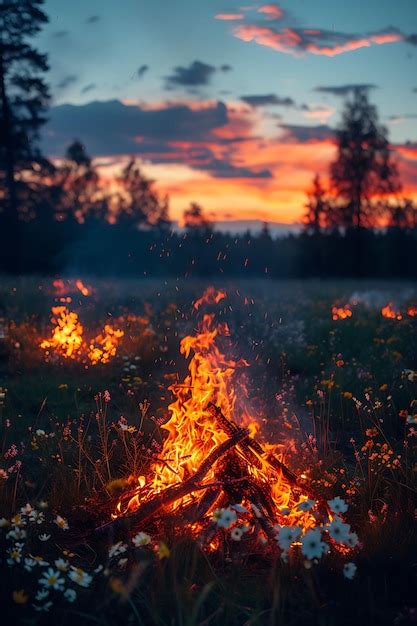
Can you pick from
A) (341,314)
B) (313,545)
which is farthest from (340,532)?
(341,314)

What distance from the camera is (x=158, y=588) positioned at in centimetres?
283

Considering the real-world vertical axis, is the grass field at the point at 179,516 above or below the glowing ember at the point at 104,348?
below

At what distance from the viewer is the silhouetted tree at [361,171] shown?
30.9m

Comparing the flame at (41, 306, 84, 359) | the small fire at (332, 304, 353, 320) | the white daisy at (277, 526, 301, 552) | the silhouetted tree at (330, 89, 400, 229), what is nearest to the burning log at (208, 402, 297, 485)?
the white daisy at (277, 526, 301, 552)

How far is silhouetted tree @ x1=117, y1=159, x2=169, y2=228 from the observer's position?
42.3 m

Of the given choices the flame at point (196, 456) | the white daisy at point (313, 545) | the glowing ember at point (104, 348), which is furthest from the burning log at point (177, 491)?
the glowing ember at point (104, 348)

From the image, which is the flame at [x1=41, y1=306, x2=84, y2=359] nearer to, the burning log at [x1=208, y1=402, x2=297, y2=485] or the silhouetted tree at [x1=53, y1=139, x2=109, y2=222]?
the burning log at [x1=208, y1=402, x2=297, y2=485]

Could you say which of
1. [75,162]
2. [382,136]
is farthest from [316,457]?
[75,162]

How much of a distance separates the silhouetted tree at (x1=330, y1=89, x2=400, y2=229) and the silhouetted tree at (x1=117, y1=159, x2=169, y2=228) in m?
15.3

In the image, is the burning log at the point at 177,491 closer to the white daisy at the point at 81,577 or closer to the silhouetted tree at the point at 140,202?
the white daisy at the point at 81,577

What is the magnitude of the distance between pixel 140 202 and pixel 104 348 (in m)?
37.5

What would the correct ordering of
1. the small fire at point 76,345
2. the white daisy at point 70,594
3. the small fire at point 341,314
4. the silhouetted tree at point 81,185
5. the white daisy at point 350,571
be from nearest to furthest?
A: the white daisy at point 70,594 → the white daisy at point 350,571 → the small fire at point 76,345 → the small fire at point 341,314 → the silhouetted tree at point 81,185

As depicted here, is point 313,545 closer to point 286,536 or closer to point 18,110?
point 286,536

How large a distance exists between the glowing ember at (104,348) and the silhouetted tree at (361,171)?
24.8 m
